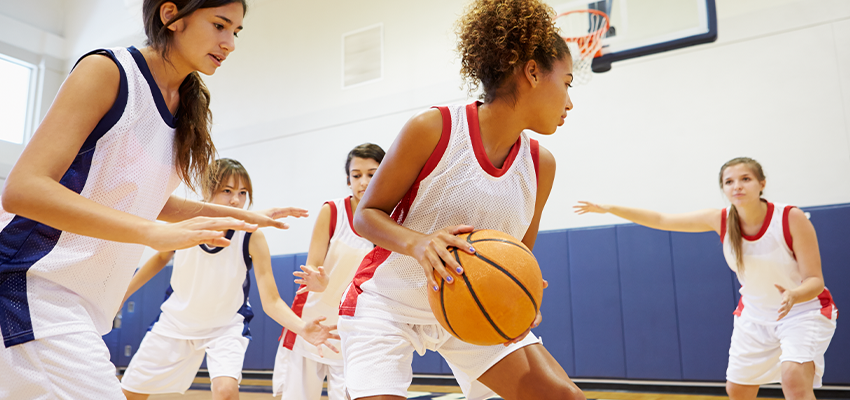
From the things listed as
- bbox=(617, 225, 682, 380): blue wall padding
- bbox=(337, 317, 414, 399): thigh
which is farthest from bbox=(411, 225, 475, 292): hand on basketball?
bbox=(617, 225, 682, 380): blue wall padding

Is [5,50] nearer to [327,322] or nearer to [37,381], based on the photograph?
[327,322]

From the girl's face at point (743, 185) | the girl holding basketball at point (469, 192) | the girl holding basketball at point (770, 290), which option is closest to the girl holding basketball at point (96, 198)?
the girl holding basketball at point (469, 192)

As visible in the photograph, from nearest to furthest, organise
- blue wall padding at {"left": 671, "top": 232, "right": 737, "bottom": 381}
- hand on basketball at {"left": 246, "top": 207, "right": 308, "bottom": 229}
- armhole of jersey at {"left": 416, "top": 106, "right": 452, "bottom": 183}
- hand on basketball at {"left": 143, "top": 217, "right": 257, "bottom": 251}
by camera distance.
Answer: hand on basketball at {"left": 143, "top": 217, "right": 257, "bottom": 251} < armhole of jersey at {"left": 416, "top": 106, "right": 452, "bottom": 183} < hand on basketball at {"left": 246, "top": 207, "right": 308, "bottom": 229} < blue wall padding at {"left": 671, "top": 232, "right": 737, "bottom": 381}

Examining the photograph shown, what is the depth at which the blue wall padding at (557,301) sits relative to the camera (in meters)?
5.43

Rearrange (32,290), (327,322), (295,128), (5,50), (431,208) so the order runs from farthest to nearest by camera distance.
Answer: (5,50) < (295,128) < (327,322) < (431,208) < (32,290)

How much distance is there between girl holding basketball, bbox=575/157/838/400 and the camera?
3.21 meters

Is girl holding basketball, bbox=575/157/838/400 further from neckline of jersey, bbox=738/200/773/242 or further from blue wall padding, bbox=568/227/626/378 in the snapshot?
blue wall padding, bbox=568/227/626/378

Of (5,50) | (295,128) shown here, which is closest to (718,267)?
(295,128)

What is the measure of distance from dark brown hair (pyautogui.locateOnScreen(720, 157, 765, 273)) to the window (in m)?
10.6

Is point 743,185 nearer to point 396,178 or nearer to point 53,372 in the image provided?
point 396,178

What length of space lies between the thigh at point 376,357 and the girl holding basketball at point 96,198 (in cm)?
50

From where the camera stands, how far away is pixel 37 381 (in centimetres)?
118

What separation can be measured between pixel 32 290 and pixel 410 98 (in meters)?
5.96

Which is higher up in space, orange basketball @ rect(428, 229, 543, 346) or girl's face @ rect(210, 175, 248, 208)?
girl's face @ rect(210, 175, 248, 208)
